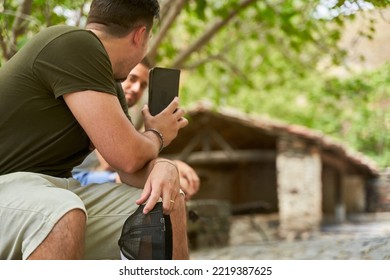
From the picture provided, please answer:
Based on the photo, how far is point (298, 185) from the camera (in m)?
13.7

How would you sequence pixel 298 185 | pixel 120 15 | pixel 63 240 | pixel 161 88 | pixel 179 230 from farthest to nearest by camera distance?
pixel 298 185 → pixel 161 88 → pixel 120 15 → pixel 179 230 → pixel 63 240

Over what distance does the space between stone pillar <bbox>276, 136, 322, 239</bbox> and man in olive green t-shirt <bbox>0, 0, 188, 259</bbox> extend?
1150 centimetres

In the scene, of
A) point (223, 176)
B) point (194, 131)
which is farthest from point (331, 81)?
point (223, 176)

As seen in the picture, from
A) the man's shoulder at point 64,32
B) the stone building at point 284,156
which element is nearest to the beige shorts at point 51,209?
the man's shoulder at point 64,32

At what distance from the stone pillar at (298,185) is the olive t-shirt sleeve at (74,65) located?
1177 centimetres

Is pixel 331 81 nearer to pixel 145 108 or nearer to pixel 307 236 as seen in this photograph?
pixel 307 236

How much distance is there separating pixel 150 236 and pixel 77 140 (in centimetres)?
40

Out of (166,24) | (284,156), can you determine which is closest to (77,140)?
(166,24)

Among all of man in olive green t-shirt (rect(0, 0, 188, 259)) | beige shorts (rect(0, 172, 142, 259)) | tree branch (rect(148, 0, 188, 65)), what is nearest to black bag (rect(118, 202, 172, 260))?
man in olive green t-shirt (rect(0, 0, 188, 259))

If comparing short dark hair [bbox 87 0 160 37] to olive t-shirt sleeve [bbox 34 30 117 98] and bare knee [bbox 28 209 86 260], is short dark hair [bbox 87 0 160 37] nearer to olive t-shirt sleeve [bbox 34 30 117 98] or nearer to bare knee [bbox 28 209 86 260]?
olive t-shirt sleeve [bbox 34 30 117 98]

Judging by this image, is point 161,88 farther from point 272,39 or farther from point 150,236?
point 272,39

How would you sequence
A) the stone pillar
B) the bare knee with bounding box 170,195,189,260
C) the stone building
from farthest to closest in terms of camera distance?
the stone pillar, the stone building, the bare knee with bounding box 170,195,189,260

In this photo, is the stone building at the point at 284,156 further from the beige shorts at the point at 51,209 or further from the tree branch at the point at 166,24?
the beige shorts at the point at 51,209

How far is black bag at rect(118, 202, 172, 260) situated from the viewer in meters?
1.95
